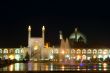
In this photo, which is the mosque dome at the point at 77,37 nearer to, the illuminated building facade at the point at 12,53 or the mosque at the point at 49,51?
the mosque at the point at 49,51

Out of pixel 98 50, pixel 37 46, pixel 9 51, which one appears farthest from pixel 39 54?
pixel 98 50

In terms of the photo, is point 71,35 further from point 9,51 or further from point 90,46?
point 9,51

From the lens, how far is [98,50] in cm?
11050

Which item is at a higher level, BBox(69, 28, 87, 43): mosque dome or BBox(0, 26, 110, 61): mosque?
BBox(69, 28, 87, 43): mosque dome

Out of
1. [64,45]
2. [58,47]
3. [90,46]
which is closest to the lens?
[64,45]

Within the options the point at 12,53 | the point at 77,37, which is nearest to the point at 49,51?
the point at 12,53

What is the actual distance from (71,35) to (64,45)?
18.8m

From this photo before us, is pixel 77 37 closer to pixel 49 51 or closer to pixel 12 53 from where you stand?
pixel 49 51

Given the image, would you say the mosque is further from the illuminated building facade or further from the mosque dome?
the mosque dome

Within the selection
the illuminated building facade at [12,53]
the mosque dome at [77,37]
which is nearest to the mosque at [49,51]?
the illuminated building facade at [12,53]

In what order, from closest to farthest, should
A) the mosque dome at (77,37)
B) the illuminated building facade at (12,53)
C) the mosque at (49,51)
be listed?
the mosque at (49,51) → the illuminated building facade at (12,53) → the mosque dome at (77,37)

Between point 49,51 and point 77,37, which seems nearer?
point 49,51

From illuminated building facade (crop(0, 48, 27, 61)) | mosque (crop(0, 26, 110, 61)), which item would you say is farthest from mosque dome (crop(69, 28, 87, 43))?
illuminated building facade (crop(0, 48, 27, 61))

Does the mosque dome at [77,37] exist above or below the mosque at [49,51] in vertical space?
above
